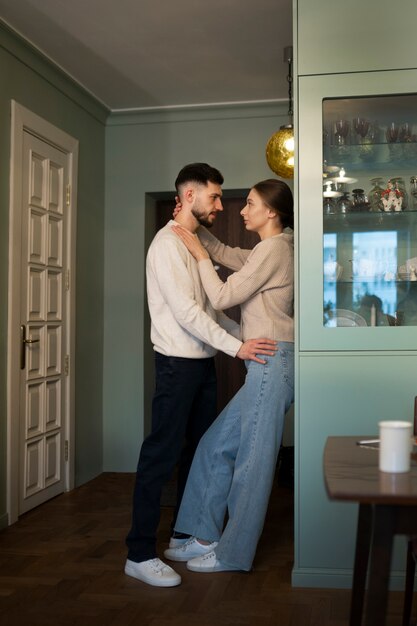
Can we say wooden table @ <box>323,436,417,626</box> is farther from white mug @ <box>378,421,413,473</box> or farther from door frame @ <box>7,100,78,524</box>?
door frame @ <box>7,100,78,524</box>

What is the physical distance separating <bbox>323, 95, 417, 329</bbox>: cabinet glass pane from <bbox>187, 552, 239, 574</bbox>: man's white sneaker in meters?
1.10

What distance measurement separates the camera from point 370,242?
10.2 ft

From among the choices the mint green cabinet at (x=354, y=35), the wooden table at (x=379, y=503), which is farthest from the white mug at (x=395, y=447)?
the mint green cabinet at (x=354, y=35)

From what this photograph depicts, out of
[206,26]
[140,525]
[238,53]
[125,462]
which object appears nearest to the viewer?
[140,525]

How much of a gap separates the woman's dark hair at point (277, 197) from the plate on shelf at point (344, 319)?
0.52 meters

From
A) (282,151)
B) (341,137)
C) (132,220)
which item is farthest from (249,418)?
(132,220)

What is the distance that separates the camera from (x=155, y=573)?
302cm

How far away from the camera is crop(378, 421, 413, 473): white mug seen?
1.58 m

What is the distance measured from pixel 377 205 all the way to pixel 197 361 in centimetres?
99

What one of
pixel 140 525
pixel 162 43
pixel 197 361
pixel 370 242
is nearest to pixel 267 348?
pixel 197 361

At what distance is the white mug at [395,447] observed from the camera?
1576 mm

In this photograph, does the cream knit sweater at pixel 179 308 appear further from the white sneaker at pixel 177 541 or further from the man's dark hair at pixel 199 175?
the white sneaker at pixel 177 541

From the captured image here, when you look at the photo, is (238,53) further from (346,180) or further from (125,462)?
(125,462)

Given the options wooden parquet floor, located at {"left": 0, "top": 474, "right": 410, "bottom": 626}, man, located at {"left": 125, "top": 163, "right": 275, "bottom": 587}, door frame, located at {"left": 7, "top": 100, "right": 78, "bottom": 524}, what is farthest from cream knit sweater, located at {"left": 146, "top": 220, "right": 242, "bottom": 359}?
door frame, located at {"left": 7, "top": 100, "right": 78, "bottom": 524}
